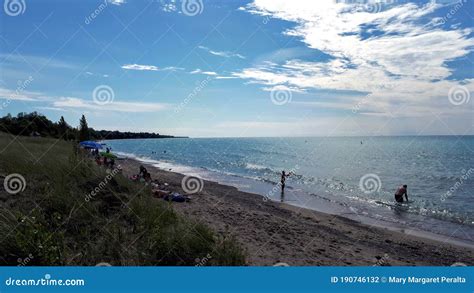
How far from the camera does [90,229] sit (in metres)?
6.29

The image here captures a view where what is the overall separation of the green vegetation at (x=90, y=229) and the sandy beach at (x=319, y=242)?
1.46 metres

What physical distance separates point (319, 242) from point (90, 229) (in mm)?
7115

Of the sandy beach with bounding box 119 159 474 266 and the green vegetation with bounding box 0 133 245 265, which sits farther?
the sandy beach with bounding box 119 159 474 266

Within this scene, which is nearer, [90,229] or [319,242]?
[90,229]

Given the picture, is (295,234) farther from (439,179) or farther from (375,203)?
(439,179)

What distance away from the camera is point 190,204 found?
1489 cm

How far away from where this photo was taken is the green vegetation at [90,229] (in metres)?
5.35

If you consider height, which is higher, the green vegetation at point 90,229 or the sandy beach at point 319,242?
the green vegetation at point 90,229

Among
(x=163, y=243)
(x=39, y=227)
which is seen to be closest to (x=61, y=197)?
(x=39, y=227)

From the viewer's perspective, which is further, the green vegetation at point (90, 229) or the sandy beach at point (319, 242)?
the sandy beach at point (319, 242)

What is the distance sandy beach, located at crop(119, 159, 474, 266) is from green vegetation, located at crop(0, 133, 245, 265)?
1.46 meters

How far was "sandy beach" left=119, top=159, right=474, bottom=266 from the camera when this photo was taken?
8.29 metres

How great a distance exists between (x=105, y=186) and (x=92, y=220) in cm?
178

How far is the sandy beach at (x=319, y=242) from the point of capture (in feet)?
27.2
